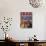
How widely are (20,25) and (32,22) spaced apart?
326 millimetres

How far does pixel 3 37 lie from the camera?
3539mm

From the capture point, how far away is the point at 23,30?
11.8 ft

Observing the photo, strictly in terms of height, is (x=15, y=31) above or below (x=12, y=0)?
below

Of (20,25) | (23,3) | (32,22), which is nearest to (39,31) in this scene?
(32,22)

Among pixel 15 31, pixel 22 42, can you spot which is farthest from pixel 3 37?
pixel 22 42

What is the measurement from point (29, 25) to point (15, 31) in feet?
1.32

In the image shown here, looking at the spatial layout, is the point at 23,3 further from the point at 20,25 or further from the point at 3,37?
the point at 3,37

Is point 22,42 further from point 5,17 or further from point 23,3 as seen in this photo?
point 23,3

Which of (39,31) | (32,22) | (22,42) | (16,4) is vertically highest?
(16,4)

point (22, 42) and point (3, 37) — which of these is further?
point (3, 37)

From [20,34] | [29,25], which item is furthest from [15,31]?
[29,25]

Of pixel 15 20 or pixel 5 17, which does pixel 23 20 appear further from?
pixel 5 17

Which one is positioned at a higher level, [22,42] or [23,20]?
[23,20]

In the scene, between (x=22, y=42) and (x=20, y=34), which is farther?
(x=20, y=34)
